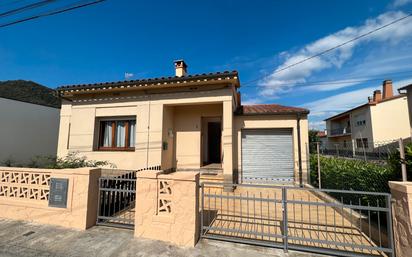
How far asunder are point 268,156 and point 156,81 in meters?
6.22

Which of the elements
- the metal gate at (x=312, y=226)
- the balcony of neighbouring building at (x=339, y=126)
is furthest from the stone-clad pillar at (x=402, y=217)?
the balcony of neighbouring building at (x=339, y=126)

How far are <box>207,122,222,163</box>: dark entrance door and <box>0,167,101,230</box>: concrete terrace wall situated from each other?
646 cm

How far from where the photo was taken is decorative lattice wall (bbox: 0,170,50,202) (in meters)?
4.41

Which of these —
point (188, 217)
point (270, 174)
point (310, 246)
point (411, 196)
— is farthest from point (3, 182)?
point (270, 174)

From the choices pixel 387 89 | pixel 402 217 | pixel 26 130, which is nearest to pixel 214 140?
pixel 402 217

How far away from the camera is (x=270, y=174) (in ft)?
28.9

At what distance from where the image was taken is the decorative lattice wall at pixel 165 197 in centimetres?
369

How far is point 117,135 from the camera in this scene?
900 centimetres

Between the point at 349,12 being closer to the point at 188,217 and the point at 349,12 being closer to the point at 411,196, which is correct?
the point at 411,196

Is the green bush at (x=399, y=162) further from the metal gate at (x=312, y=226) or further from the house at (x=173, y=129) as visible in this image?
the house at (x=173, y=129)

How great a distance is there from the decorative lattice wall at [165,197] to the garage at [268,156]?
5.72 meters

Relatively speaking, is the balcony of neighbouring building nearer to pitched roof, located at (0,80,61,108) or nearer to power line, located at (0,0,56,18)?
power line, located at (0,0,56,18)

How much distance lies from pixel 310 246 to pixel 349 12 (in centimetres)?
786

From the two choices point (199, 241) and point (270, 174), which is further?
point (270, 174)
